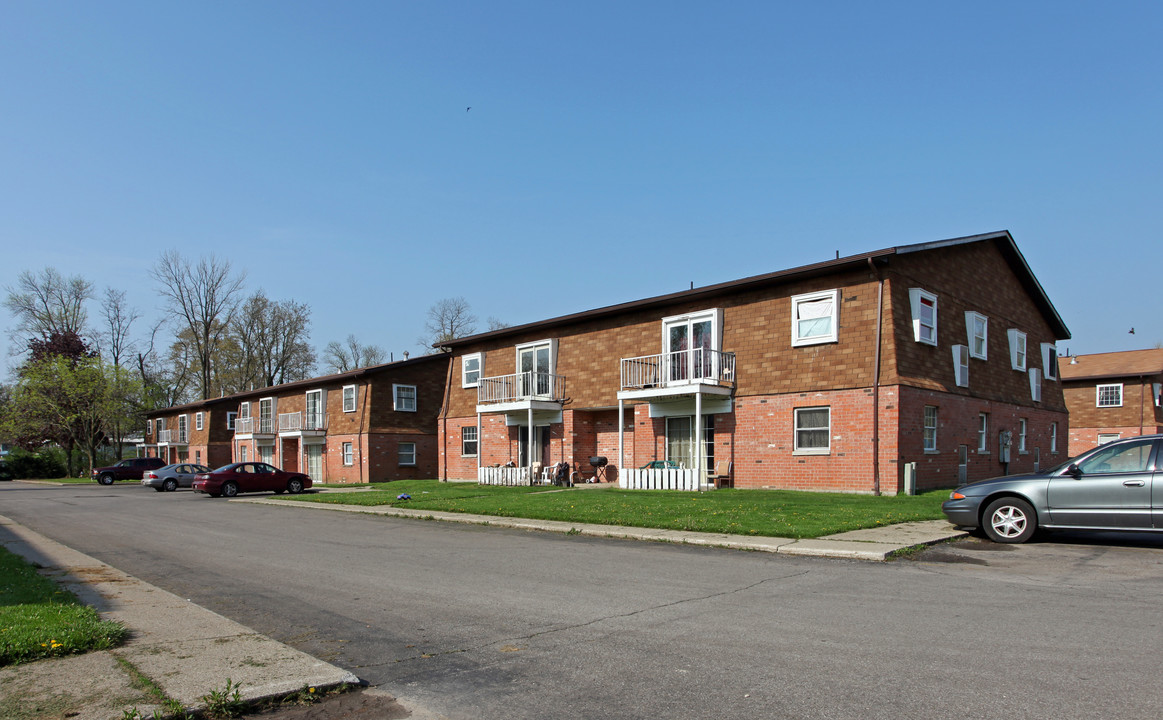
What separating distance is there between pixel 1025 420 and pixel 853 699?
2584cm

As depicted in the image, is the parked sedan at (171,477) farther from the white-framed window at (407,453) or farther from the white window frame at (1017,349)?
the white window frame at (1017,349)

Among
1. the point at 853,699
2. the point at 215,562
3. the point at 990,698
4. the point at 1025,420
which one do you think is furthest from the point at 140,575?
the point at 1025,420

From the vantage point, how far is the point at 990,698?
4629 mm

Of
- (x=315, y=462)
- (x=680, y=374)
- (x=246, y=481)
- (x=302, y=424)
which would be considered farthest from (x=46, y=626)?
(x=315, y=462)

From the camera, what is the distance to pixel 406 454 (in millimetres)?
38781

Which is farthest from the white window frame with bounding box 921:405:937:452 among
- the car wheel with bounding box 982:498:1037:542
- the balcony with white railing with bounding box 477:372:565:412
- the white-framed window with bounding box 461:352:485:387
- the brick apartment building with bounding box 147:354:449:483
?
the brick apartment building with bounding box 147:354:449:483

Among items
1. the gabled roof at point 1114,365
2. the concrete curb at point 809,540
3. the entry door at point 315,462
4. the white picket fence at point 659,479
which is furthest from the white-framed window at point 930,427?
the entry door at point 315,462

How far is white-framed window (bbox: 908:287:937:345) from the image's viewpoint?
2032 cm

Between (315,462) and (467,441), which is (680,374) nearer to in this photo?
(467,441)

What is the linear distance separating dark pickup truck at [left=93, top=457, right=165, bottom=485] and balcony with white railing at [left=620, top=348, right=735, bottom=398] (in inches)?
1467

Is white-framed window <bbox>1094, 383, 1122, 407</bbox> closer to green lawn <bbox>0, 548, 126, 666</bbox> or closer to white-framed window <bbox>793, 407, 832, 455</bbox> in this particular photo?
white-framed window <bbox>793, 407, 832, 455</bbox>

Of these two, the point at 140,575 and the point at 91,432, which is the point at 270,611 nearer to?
the point at 140,575

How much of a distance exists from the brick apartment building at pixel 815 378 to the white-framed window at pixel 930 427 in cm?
5

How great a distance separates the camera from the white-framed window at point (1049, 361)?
95.7 ft
